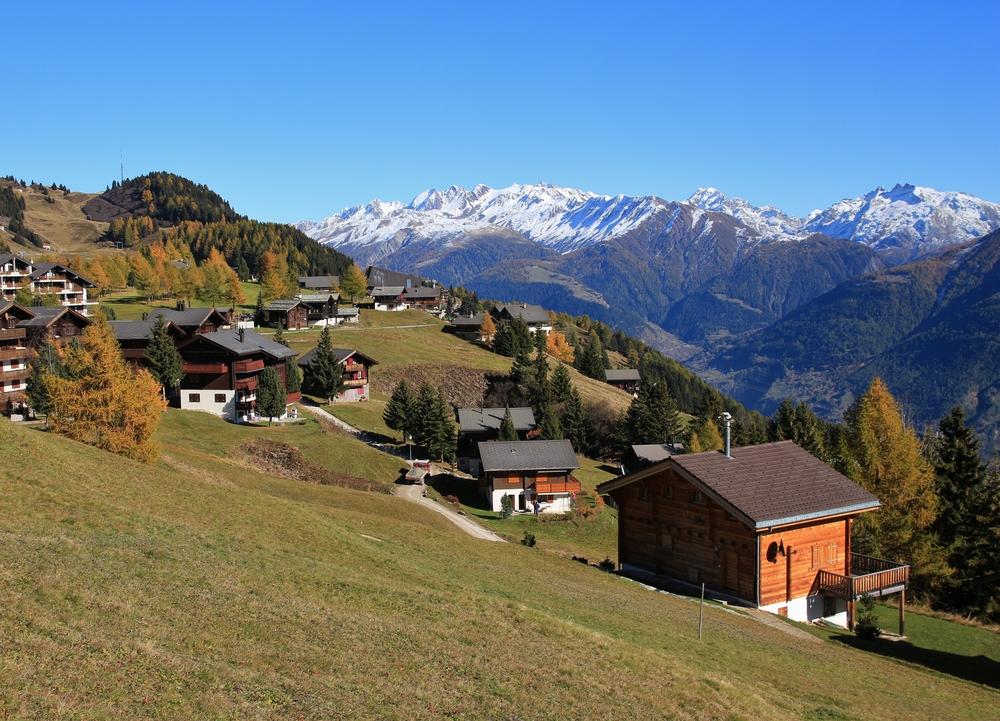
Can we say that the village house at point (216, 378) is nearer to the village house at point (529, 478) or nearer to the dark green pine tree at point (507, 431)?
the dark green pine tree at point (507, 431)

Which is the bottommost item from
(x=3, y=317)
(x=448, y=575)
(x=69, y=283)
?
(x=448, y=575)

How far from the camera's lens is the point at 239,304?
174000 millimetres

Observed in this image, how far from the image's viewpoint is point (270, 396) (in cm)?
8162

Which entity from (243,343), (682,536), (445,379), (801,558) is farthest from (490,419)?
(801,558)

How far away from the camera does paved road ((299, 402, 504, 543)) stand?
181ft

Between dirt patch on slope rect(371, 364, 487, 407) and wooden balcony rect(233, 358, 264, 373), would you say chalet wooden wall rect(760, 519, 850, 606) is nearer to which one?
wooden balcony rect(233, 358, 264, 373)

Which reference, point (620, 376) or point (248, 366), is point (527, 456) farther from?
point (620, 376)

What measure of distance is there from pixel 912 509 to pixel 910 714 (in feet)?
128

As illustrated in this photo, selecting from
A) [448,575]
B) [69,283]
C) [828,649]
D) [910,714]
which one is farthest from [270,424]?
[69,283]

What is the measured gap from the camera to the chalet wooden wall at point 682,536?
38.9 meters

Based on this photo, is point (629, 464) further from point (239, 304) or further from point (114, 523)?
point (239, 304)

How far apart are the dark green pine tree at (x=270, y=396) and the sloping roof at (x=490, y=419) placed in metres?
20.5

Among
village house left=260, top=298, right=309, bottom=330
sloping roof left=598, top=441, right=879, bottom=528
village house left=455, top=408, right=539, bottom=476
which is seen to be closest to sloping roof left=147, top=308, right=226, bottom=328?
village house left=260, top=298, right=309, bottom=330

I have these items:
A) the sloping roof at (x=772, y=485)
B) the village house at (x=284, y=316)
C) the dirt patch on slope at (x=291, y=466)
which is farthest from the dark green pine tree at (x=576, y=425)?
the sloping roof at (x=772, y=485)
